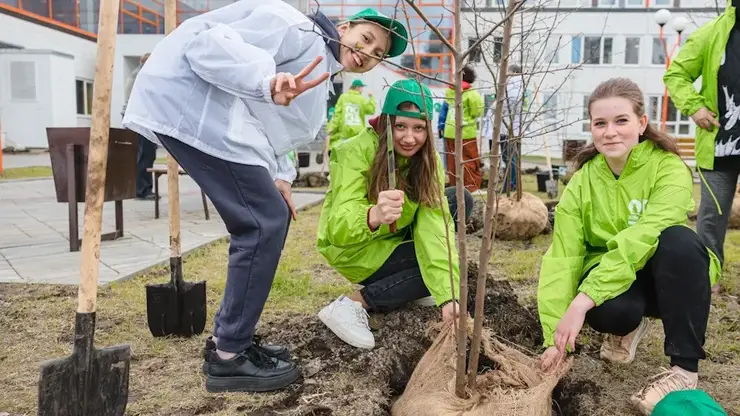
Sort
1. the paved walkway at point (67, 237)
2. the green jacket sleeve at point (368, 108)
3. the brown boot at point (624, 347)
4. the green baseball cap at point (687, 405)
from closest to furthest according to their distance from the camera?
the green baseball cap at point (687, 405) → the brown boot at point (624, 347) → the paved walkway at point (67, 237) → the green jacket sleeve at point (368, 108)

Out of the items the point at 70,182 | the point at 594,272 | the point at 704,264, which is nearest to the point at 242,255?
the point at 594,272

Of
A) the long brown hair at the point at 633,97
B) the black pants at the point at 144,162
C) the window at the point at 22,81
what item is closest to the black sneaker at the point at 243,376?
the long brown hair at the point at 633,97

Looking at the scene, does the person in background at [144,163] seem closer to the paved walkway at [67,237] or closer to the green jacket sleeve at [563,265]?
the paved walkway at [67,237]

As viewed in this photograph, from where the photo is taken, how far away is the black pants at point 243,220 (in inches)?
84.7

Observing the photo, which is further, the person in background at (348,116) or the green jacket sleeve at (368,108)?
the green jacket sleeve at (368,108)

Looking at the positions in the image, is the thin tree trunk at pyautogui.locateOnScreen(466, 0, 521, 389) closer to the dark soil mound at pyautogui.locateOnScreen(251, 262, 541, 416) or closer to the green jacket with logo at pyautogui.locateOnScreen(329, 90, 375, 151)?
the dark soil mound at pyautogui.locateOnScreen(251, 262, 541, 416)

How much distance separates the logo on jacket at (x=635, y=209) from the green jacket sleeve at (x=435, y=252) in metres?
0.66

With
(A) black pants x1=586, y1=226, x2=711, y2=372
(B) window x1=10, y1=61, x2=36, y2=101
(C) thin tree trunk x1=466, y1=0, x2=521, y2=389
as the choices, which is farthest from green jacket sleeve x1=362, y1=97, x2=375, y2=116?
(B) window x1=10, y1=61, x2=36, y2=101

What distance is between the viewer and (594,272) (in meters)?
2.11

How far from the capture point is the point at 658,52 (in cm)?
2597

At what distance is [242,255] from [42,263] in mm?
2849

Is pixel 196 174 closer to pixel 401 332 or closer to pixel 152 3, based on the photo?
pixel 401 332

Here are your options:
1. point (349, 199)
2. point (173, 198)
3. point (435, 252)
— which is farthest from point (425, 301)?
point (173, 198)

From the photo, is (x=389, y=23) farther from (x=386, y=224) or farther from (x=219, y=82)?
(x=386, y=224)
